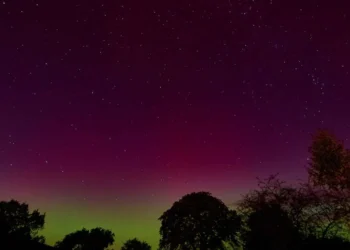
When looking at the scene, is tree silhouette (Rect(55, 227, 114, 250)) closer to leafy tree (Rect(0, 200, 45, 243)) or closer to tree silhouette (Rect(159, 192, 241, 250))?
leafy tree (Rect(0, 200, 45, 243))

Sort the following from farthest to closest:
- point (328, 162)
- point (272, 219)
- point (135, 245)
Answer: point (135, 245) → point (328, 162) → point (272, 219)

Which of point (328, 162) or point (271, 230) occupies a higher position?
point (328, 162)

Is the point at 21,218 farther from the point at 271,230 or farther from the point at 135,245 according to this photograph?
the point at 271,230

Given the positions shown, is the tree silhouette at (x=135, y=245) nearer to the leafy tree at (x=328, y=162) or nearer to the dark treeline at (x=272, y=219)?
the dark treeline at (x=272, y=219)

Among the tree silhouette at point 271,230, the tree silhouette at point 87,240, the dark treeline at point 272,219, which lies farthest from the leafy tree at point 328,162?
the tree silhouette at point 87,240

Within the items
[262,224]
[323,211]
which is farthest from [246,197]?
[323,211]

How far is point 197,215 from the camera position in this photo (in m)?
50.3

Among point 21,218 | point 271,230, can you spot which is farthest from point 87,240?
point 271,230

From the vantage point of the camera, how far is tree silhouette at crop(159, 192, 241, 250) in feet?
161

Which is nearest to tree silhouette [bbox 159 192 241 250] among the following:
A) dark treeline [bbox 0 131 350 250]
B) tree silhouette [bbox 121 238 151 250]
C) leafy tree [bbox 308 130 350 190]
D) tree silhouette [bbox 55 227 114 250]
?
dark treeline [bbox 0 131 350 250]

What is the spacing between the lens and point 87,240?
7662cm

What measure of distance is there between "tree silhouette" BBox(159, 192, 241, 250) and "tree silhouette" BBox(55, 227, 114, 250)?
1272 inches

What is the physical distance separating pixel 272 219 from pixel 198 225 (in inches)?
611

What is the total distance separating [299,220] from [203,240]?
54.3 ft
